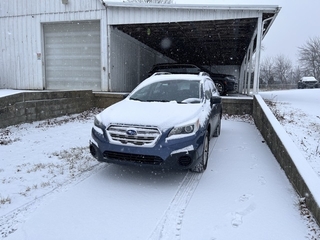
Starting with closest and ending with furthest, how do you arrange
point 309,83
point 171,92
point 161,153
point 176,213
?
point 176,213 → point 161,153 → point 171,92 → point 309,83

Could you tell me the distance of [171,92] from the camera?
5.19 m

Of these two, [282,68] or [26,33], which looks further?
[282,68]

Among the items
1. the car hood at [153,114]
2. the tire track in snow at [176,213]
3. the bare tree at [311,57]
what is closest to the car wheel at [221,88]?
the car hood at [153,114]

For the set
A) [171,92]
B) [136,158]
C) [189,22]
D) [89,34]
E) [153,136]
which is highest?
[189,22]

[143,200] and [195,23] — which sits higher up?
[195,23]

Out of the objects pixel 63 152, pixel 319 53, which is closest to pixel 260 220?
pixel 63 152

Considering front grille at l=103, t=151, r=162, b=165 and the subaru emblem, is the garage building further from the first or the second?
front grille at l=103, t=151, r=162, b=165

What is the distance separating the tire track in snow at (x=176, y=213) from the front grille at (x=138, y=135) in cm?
79

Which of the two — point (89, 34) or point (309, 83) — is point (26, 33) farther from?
point (309, 83)

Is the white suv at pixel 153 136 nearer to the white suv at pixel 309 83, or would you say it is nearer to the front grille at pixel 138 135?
the front grille at pixel 138 135

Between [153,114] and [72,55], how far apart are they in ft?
34.3

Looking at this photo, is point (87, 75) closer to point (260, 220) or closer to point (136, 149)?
point (136, 149)

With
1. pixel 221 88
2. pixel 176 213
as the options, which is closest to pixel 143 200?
pixel 176 213

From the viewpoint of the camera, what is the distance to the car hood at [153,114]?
12.2ft
